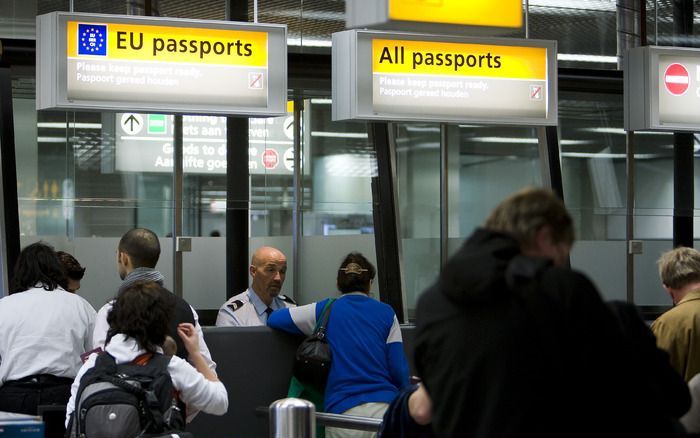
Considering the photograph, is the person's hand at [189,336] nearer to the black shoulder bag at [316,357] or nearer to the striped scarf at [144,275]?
the striped scarf at [144,275]

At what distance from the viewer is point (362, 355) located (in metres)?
6.15

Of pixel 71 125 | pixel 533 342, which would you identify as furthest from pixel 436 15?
pixel 71 125

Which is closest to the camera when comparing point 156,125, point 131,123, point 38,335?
point 38,335

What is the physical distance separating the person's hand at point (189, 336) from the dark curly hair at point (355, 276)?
4.14 feet

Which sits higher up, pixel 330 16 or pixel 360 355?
pixel 330 16

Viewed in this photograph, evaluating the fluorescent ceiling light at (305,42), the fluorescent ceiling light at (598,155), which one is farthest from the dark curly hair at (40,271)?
the fluorescent ceiling light at (598,155)

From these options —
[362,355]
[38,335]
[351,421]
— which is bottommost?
[351,421]

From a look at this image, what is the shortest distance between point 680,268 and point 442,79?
8.86 ft

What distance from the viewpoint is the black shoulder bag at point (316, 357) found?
6.20 metres

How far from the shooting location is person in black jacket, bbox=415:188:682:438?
108 inches

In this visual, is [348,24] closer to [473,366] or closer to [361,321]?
[361,321]

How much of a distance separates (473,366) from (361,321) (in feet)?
11.1

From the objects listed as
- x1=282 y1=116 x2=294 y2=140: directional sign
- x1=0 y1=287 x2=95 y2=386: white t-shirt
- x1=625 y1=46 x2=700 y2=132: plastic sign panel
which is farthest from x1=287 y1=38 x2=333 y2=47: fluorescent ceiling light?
x1=0 y1=287 x2=95 y2=386: white t-shirt

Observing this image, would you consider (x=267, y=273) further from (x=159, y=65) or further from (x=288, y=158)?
(x=288, y=158)
